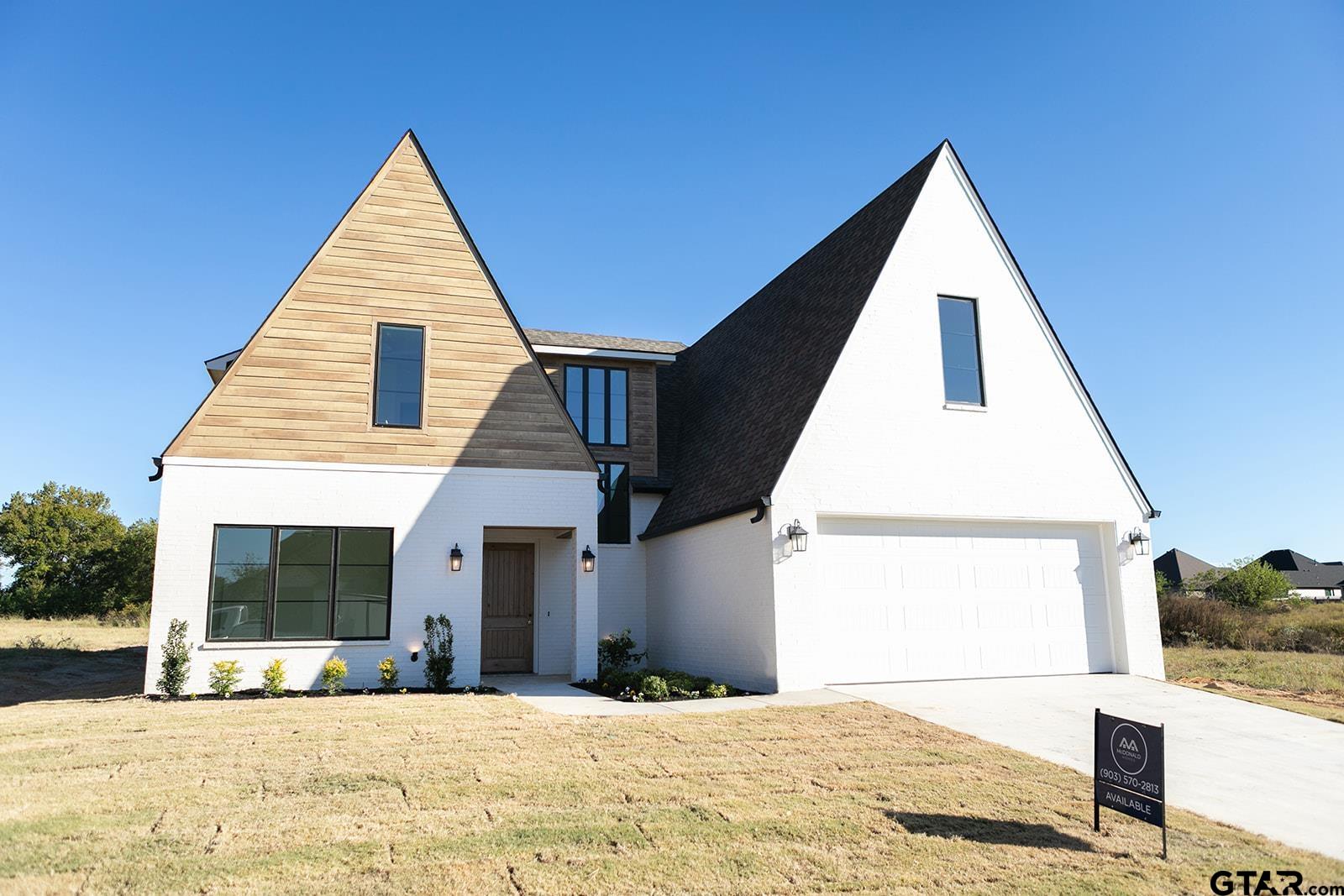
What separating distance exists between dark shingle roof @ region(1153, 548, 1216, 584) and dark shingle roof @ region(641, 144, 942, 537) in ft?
123

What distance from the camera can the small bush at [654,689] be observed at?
1190 centimetres

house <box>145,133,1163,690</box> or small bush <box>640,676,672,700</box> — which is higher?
house <box>145,133,1163,690</box>

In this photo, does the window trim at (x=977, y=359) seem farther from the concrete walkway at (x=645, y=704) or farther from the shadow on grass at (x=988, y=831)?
the shadow on grass at (x=988, y=831)

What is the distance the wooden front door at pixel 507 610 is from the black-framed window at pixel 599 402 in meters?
3.08

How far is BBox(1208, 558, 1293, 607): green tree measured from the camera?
1177 inches

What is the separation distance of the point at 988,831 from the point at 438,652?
382 inches

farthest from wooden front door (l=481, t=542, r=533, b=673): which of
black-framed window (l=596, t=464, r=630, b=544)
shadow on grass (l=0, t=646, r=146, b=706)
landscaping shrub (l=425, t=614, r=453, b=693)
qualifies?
shadow on grass (l=0, t=646, r=146, b=706)

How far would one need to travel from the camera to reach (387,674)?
1299 centimetres

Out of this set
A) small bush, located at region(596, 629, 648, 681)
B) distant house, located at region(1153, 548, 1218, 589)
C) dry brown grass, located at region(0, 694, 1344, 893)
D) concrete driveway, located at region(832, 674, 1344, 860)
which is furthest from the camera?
distant house, located at region(1153, 548, 1218, 589)

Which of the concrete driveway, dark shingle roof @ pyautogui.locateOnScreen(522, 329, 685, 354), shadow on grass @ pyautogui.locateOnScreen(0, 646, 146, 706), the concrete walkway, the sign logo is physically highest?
dark shingle roof @ pyautogui.locateOnScreen(522, 329, 685, 354)

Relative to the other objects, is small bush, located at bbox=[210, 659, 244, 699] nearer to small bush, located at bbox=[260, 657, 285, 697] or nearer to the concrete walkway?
small bush, located at bbox=[260, 657, 285, 697]

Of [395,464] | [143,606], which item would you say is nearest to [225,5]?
[395,464]

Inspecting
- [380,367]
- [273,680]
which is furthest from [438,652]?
[380,367]

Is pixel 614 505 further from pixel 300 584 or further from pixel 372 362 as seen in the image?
pixel 300 584
